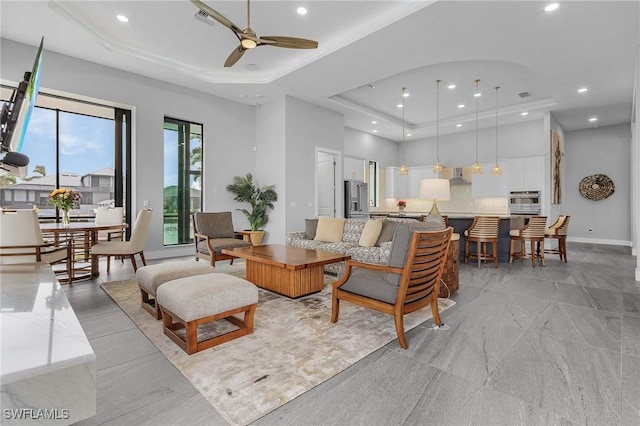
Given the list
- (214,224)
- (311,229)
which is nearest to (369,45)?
(311,229)

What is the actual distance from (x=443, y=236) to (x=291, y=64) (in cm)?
434

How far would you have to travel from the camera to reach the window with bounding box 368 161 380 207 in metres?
10.0

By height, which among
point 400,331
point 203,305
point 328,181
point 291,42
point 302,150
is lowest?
point 400,331

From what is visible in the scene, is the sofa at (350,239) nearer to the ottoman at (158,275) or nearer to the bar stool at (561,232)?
the ottoman at (158,275)

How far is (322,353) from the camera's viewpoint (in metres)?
2.23

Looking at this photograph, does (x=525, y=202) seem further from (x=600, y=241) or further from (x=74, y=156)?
(x=74, y=156)

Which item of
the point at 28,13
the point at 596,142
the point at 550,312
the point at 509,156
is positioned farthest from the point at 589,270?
the point at 28,13

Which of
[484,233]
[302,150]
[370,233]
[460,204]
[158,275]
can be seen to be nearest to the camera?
[158,275]

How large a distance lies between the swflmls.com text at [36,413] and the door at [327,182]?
23.8 feet

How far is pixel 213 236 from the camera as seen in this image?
5387mm

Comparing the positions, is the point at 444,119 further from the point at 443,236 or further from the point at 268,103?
the point at 443,236

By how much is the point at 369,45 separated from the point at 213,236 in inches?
154

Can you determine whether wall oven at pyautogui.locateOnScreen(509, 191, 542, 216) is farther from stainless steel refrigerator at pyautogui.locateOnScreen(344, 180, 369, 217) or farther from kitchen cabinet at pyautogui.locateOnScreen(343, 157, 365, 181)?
kitchen cabinet at pyautogui.locateOnScreen(343, 157, 365, 181)

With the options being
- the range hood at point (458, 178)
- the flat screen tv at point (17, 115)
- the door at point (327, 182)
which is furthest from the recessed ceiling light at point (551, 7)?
the range hood at point (458, 178)
